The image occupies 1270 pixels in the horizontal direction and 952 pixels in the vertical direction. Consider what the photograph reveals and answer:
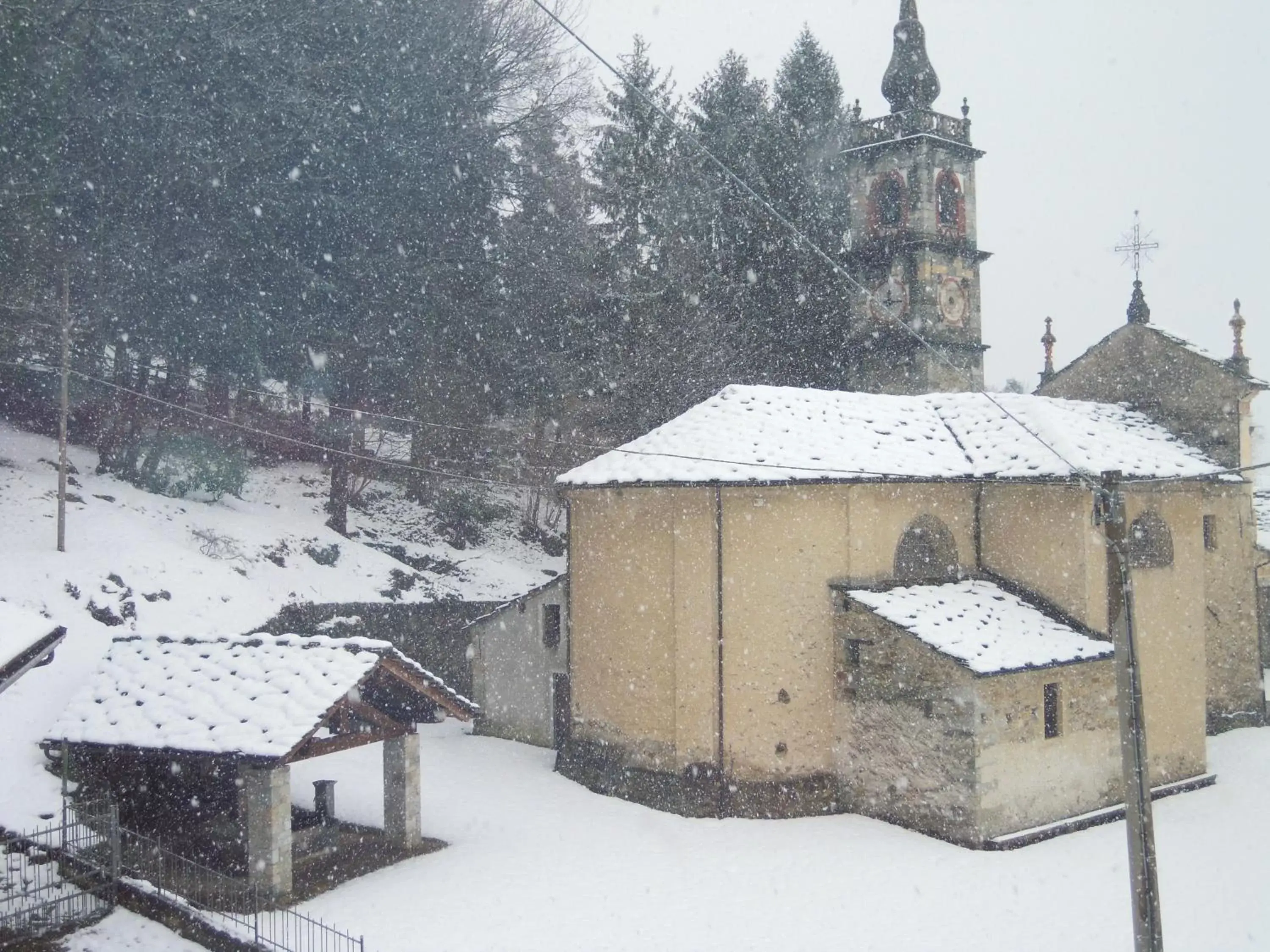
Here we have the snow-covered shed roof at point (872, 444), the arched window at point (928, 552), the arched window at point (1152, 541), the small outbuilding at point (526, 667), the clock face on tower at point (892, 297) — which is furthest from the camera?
the clock face on tower at point (892, 297)

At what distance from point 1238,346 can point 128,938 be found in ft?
83.9

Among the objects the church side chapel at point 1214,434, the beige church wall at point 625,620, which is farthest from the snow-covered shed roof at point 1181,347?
the beige church wall at point 625,620

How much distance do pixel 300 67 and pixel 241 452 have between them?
9494mm

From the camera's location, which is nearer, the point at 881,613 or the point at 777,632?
the point at 881,613

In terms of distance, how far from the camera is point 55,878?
12.7 metres

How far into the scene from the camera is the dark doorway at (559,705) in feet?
69.0

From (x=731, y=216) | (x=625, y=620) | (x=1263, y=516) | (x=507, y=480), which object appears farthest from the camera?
(x=731, y=216)

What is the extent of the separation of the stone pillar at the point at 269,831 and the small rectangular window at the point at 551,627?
9.23 m

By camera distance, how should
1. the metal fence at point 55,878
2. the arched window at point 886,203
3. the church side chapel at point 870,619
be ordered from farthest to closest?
1. the arched window at point 886,203
2. the church side chapel at point 870,619
3. the metal fence at point 55,878

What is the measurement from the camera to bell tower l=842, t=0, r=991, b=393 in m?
29.1

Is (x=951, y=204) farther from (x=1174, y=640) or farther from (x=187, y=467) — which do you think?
(x=187, y=467)

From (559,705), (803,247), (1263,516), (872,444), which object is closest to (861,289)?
(872,444)

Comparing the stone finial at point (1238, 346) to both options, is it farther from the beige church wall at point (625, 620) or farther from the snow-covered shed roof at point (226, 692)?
the snow-covered shed roof at point (226, 692)

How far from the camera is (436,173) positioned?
25312 millimetres
